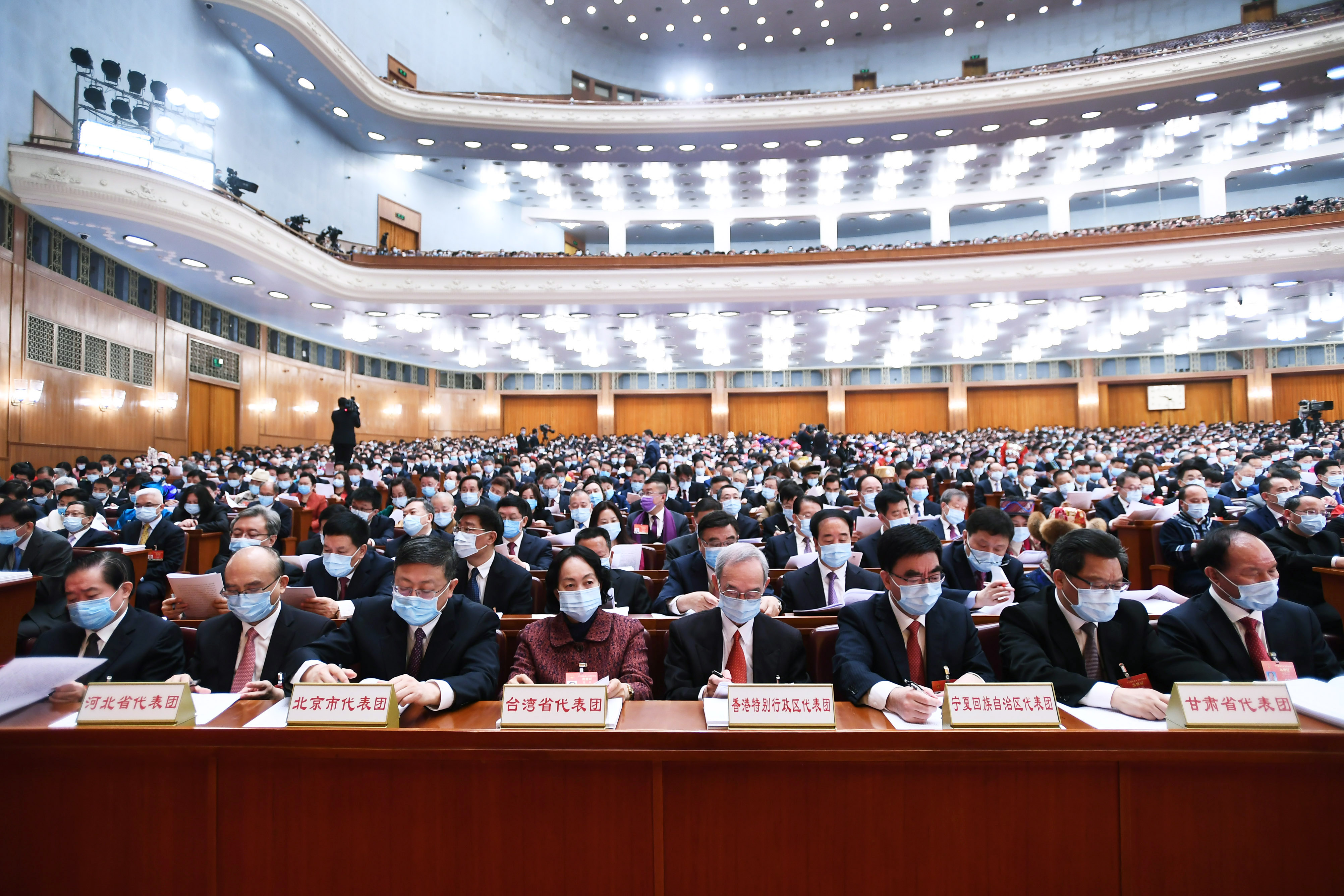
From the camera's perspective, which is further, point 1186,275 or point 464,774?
point 1186,275

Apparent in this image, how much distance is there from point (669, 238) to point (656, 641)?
2542cm

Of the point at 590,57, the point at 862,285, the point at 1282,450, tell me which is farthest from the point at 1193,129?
the point at 590,57

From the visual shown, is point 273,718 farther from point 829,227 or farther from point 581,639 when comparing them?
point 829,227

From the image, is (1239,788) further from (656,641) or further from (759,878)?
(656,641)

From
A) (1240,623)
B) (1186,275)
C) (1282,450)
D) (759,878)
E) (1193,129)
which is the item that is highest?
(1193,129)

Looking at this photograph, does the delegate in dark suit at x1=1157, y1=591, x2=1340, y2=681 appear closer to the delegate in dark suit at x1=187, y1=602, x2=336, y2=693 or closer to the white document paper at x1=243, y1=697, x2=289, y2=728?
the white document paper at x1=243, y1=697, x2=289, y2=728

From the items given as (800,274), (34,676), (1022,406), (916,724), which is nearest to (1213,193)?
(1022,406)

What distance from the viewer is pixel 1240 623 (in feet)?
7.54

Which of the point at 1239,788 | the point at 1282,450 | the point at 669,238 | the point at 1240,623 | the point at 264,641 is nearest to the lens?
the point at 1239,788

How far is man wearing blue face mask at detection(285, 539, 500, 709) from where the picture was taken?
225 cm

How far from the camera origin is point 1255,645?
226 centimetres

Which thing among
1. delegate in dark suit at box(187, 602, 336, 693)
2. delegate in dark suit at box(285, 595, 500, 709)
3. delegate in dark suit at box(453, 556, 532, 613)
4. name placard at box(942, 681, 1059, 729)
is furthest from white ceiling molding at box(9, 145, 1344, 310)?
name placard at box(942, 681, 1059, 729)

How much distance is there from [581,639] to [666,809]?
0.89 metres

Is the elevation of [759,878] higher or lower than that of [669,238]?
lower
